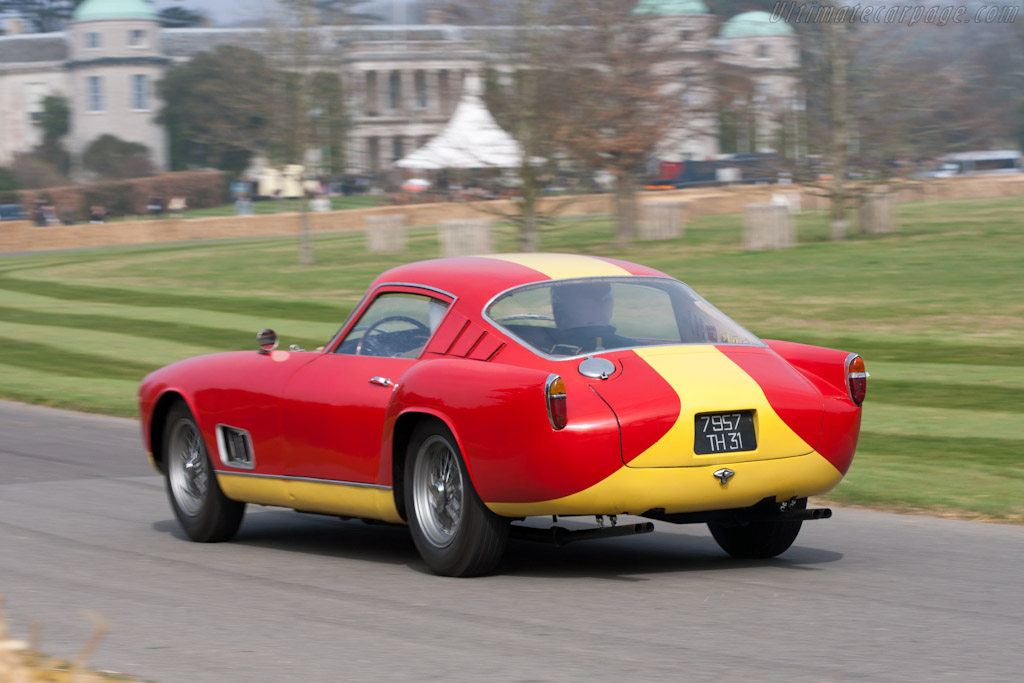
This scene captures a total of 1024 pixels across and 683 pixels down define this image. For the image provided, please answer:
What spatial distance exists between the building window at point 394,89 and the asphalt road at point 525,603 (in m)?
101

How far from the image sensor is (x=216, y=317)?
82.3 feet

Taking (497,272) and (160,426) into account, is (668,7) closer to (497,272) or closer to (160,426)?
(160,426)

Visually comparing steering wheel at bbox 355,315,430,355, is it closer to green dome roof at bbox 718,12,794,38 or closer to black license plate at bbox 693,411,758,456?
black license plate at bbox 693,411,758,456

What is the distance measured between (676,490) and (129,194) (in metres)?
74.1

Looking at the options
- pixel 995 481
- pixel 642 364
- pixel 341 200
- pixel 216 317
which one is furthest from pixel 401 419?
pixel 341 200

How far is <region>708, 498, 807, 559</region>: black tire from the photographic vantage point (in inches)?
281

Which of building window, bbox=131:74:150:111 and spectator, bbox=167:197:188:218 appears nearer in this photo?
spectator, bbox=167:197:188:218

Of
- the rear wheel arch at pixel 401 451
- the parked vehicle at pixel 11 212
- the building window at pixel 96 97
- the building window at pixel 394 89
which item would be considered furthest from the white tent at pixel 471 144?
the building window at pixel 96 97

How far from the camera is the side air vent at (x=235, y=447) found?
772 centimetres

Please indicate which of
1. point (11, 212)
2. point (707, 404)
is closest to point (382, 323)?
point (707, 404)

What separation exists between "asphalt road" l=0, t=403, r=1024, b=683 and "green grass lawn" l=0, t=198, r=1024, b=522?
2.11 meters

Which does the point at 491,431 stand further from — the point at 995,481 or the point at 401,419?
the point at 995,481

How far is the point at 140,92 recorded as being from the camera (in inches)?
4215

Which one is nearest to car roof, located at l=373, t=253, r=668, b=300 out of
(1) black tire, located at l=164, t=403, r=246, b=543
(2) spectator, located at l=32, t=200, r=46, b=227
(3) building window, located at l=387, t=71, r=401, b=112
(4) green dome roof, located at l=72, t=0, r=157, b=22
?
(1) black tire, located at l=164, t=403, r=246, b=543
